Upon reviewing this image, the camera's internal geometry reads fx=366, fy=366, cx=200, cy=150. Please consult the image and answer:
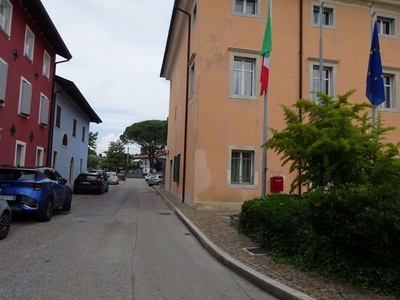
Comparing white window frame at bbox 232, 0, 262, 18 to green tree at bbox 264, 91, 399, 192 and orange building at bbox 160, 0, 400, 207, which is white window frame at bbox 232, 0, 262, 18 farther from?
green tree at bbox 264, 91, 399, 192

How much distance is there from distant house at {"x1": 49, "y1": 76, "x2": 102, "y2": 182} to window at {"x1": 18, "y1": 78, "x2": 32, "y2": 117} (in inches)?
183

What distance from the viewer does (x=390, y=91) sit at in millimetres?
17047

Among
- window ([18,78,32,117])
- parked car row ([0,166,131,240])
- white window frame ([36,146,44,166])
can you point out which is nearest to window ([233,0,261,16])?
window ([18,78,32,117])

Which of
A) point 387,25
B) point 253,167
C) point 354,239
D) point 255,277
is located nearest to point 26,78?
point 253,167

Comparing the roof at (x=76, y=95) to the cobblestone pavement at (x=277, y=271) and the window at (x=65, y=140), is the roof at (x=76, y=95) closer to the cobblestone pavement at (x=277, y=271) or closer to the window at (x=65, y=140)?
the window at (x=65, y=140)

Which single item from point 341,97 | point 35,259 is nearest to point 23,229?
point 35,259

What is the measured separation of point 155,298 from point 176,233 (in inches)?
196

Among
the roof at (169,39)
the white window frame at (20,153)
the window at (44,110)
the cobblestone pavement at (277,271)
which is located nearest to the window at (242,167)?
the cobblestone pavement at (277,271)

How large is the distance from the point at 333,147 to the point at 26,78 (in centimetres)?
1454

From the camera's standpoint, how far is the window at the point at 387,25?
56.1 ft

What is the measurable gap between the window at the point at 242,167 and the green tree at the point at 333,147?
6.78 m

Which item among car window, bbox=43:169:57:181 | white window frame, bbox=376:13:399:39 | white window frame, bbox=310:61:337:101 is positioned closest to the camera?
car window, bbox=43:169:57:181

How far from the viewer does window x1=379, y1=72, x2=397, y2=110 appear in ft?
55.3

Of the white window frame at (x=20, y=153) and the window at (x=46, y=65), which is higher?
the window at (x=46, y=65)
